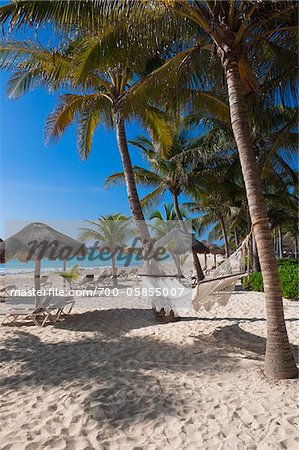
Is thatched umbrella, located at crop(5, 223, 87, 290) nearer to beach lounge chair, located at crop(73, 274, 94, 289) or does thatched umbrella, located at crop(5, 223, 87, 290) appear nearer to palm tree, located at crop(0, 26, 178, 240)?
palm tree, located at crop(0, 26, 178, 240)

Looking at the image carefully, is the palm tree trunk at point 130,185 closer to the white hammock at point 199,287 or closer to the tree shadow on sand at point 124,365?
the white hammock at point 199,287

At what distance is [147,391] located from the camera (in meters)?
3.38

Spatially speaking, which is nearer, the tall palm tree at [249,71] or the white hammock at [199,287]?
the tall palm tree at [249,71]

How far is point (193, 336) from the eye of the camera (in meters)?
5.33

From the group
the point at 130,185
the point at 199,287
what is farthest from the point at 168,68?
the point at 199,287

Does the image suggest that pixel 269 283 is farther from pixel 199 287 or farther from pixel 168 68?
pixel 168 68

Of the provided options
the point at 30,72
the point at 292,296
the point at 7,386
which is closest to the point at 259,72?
the point at 30,72

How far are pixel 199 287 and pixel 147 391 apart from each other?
7.12 ft

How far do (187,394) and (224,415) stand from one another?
0.53 metres

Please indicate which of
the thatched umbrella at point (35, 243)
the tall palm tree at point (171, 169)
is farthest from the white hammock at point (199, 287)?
the tall palm tree at point (171, 169)

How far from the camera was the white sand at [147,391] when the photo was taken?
258 centimetres

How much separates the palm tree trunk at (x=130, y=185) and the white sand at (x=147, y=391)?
2.08 metres

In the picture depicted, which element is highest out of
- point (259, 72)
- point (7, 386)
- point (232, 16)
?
point (259, 72)

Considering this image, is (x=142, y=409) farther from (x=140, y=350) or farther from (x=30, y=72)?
(x=30, y=72)
